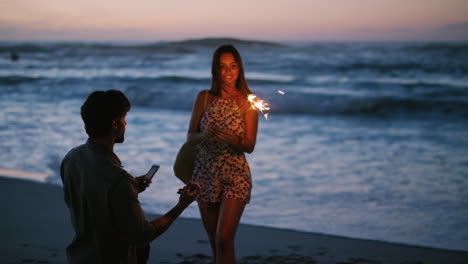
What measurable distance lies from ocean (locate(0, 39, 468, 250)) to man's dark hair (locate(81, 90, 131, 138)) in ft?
13.1

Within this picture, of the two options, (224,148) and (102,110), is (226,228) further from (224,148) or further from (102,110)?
(102,110)

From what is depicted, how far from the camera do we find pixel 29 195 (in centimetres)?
702

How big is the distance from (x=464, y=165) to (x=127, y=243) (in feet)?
26.1

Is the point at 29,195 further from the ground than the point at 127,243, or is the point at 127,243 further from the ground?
the point at 127,243

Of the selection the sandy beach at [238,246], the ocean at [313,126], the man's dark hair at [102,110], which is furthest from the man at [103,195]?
the ocean at [313,126]

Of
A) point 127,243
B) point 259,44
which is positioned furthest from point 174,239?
point 259,44

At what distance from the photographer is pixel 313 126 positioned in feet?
48.3

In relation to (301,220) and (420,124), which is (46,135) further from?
(420,124)

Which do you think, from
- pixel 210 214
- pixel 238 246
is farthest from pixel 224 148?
pixel 238 246

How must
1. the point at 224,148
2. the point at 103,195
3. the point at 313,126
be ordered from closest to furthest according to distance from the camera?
the point at 103,195 → the point at 224,148 → the point at 313,126

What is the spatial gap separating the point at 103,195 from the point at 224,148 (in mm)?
1750

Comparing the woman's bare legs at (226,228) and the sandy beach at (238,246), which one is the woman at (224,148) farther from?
the sandy beach at (238,246)

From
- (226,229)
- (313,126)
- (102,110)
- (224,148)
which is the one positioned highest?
(102,110)

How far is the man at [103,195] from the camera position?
2.24 metres
